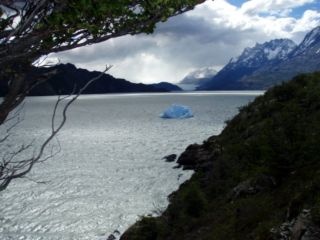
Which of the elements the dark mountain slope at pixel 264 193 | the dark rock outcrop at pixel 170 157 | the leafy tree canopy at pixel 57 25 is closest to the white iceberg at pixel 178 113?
the dark rock outcrop at pixel 170 157

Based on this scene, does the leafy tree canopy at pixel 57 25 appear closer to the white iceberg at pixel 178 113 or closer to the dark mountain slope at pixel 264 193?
the dark mountain slope at pixel 264 193

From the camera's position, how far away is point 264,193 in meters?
15.6

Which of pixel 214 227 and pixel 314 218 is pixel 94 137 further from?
pixel 314 218

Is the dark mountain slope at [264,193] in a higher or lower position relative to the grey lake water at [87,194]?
higher

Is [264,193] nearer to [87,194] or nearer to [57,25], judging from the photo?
[57,25]

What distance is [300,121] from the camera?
2167cm

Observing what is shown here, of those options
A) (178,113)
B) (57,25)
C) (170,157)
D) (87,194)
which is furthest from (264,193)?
(178,113)

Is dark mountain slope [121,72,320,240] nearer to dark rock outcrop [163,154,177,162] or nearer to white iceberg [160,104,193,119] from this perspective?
dark rock outcrop [163,154,177,162]

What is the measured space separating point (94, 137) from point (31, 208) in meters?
56.1

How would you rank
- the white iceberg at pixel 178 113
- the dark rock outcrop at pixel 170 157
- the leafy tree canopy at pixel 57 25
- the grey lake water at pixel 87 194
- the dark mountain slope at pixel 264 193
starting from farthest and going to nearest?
the white iceberg at pixel 178 113, the dark rock outcrop at pixel 170 157, the grey lake water at pixel 87 194, the dark mountain slope at pixel 264 193, the leafy tree canopy at pixel 57 25

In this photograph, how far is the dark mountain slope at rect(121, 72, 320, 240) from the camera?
10.4 metres

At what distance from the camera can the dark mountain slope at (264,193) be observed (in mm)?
10405

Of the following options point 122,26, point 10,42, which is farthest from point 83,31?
point 10,42

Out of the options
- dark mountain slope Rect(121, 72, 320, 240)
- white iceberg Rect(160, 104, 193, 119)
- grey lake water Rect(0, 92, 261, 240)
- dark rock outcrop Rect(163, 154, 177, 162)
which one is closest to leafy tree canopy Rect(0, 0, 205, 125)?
dark mountain slope Rect(121, 72, 320, 240)
